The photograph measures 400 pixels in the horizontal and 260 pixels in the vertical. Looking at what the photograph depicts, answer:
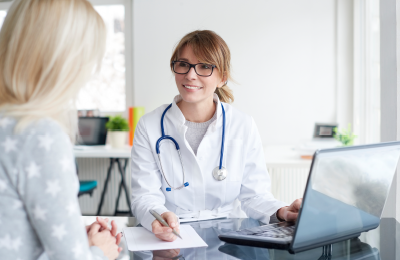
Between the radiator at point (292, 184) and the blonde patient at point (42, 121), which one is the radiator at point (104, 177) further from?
the blonde patient at point (42, 121)

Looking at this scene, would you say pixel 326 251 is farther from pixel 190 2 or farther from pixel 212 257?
pixel 190 2

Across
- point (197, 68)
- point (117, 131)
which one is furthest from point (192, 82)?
point (117, 131)

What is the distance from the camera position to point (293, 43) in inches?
127

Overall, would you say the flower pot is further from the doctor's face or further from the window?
the doctor's face

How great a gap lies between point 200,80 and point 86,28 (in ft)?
2.44

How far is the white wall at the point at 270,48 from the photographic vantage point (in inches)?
126

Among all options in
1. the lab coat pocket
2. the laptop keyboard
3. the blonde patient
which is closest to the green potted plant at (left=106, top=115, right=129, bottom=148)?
the lab coat pocket

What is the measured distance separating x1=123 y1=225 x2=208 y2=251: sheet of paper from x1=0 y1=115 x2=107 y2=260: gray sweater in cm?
33

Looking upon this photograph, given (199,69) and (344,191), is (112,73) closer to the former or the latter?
(199,69)

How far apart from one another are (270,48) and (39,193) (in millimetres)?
2948

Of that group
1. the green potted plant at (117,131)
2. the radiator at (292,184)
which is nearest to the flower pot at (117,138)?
the green potted plant at (117,131)

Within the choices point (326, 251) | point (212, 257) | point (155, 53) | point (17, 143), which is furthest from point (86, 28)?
point (155, 53)

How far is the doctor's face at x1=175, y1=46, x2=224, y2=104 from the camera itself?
4.52ft

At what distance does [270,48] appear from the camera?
3.26 m
